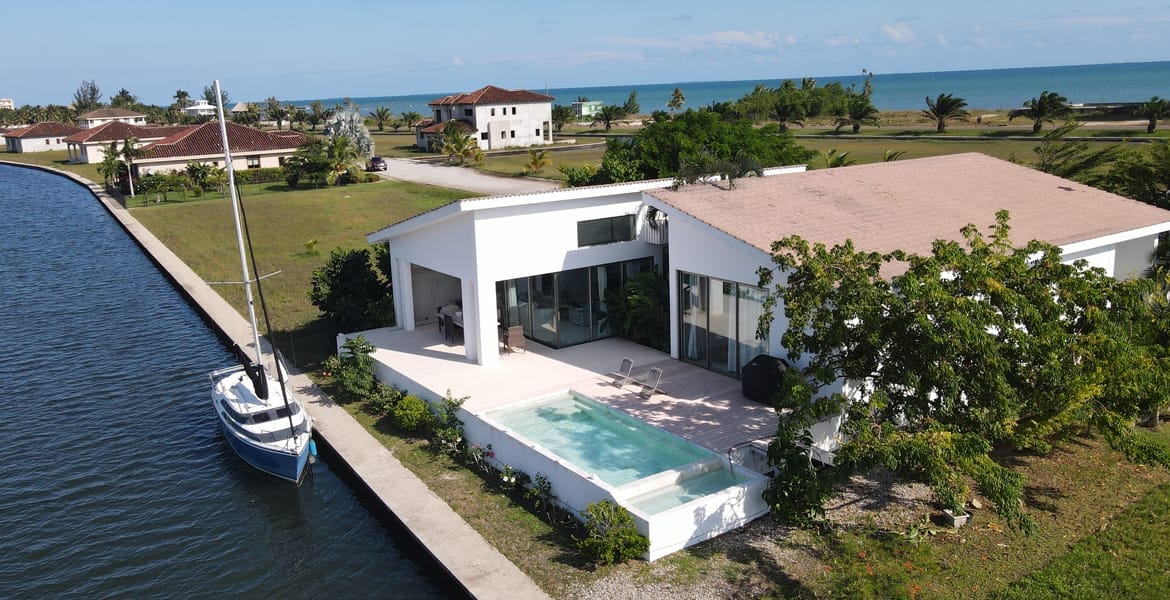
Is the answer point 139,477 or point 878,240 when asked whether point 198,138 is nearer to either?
point 139,477

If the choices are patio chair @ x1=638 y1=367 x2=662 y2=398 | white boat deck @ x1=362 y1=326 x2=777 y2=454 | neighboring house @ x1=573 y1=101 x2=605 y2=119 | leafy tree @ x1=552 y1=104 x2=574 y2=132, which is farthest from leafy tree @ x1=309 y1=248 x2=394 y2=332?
neighboring house @ x1=573 y1=101 x2=605 y2=119

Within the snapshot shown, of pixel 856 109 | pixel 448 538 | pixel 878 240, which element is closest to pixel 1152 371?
pixel 878 240

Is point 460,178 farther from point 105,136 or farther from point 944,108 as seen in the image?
point 105,136

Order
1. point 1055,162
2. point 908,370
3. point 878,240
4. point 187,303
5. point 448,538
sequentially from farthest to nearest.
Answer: point 187,303, point 1055,162, point 878,240, point 448,538, point 908,370

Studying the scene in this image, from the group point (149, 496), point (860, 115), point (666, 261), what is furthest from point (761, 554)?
point (860, 115)

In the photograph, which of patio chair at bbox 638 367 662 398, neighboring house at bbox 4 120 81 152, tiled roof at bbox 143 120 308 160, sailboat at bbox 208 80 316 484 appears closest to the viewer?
sailboat at bbox 208 80 316 484

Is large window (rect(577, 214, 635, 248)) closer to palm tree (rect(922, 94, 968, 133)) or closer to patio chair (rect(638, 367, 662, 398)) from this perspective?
patio chair (rect(638, 367, 662, 398))
